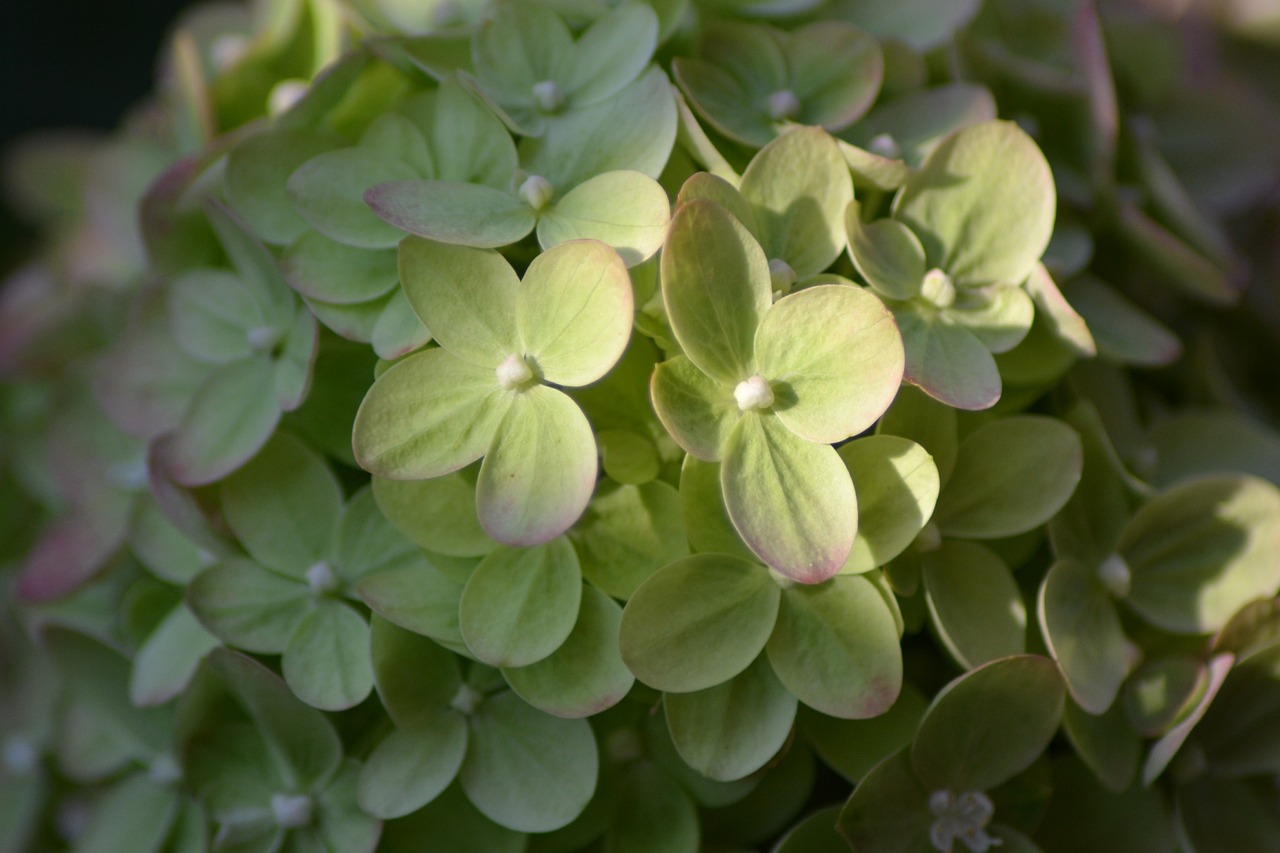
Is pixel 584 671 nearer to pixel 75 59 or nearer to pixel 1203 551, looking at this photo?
pixel 1203 551

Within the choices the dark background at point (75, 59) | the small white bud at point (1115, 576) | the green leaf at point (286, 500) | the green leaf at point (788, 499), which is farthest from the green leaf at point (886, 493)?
the dark background at point (75, 59)

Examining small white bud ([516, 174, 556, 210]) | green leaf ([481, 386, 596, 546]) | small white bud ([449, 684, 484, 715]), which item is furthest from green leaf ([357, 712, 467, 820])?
small white bud ([516, 174, 556, 210])

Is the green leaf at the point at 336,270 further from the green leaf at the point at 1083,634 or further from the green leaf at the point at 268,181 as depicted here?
the green leaf at the point at 1083,634

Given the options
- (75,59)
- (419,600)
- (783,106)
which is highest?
(783,106)

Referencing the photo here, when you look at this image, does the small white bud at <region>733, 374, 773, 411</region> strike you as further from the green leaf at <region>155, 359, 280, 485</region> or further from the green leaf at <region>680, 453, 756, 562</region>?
the green leaf at <region>155, 359, 280, 485</region>

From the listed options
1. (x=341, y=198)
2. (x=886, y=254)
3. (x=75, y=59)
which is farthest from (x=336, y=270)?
(x=75, y=59)

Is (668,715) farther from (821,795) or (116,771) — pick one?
(116,771)
